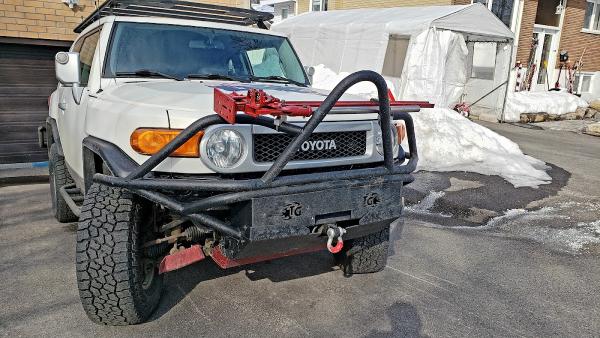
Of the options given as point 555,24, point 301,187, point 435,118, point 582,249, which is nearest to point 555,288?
point 582,249

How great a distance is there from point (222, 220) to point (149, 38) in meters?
1.86

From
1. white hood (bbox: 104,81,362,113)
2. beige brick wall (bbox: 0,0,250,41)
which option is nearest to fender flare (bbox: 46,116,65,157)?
white hood (bbox: 104,81,362,113)

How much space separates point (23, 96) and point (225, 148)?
6461 millimetres

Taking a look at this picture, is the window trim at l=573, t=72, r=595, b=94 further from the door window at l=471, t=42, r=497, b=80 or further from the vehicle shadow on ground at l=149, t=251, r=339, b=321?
the vehicle shadow on ground at l=149, t=251, r=339, b=321

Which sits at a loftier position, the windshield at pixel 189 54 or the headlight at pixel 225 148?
the windshield at pixel 189 54

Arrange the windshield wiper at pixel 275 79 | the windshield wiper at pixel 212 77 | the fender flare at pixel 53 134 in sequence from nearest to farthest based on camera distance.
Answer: the windshield wiper at pixel 212 77
the windshield wiper at pixel 275 79
the fender flare at pixel 53 134

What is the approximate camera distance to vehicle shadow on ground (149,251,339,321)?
3.53 metres

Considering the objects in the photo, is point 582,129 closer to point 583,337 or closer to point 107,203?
point 583,337

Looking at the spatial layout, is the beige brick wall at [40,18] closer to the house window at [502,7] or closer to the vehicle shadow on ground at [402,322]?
the vehicle shadow on ground at [402,322]

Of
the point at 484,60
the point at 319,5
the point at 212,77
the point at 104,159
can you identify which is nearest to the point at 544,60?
the point at 484,60

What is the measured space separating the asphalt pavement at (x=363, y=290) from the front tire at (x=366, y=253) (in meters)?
0.09

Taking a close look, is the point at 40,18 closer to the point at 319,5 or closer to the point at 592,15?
the point at 319,5

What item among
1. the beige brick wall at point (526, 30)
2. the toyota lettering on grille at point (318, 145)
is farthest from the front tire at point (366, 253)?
the beige brick wall at point (526, 30)

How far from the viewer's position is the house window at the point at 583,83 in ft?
64.2
